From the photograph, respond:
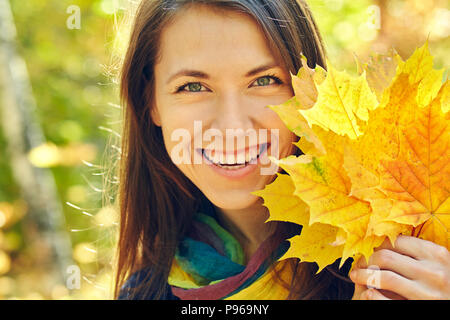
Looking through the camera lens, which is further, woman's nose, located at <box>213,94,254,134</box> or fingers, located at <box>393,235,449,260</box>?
woman's nose, located at <box>213,94,254,134</box>

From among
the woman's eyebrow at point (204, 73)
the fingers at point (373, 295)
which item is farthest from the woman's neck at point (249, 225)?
the fingers at point (373, 295)

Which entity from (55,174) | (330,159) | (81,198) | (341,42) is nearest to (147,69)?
(330,159)

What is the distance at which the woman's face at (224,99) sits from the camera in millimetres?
1132

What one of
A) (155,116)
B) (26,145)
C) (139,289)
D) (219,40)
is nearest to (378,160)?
(219,40)

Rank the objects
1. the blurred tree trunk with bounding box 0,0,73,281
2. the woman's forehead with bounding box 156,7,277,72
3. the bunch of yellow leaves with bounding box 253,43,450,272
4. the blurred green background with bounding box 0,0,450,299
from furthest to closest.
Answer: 1. the blurred tree trunk with bounding box 0,0,73,281
2. the blurred green background with bounding box 0,0,450,299
3. the woman's forehead with bounding box 156,7,277,72
4. the bunch of yellow leaves with bounding box 253,43,450,272

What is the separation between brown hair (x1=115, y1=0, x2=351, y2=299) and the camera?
120 centimetres

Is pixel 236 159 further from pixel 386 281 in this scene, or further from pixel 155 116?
pixel 386 281

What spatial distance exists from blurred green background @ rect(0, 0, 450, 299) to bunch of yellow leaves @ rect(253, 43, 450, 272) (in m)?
2.59

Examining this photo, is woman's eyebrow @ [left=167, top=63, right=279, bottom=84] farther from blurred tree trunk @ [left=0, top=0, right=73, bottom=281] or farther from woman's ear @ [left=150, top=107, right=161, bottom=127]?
blurred tree trunk @ [left=0, top=0, right=73, bottom=281]

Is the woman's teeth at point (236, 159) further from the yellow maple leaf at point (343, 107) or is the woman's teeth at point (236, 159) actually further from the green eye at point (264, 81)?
the yellow maple leaf at point (343, 107)

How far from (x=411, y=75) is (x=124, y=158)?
3.50ft

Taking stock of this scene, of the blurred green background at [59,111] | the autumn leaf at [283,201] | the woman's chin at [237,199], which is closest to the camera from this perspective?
the autumn leaf at [283,201]

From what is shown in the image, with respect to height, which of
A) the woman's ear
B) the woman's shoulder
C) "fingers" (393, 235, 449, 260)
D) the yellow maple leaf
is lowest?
the woman's shoulder

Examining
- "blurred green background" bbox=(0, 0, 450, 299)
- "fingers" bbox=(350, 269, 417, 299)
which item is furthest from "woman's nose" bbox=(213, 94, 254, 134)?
"blurred green background" bbox=(0, 0, 450, 299)
